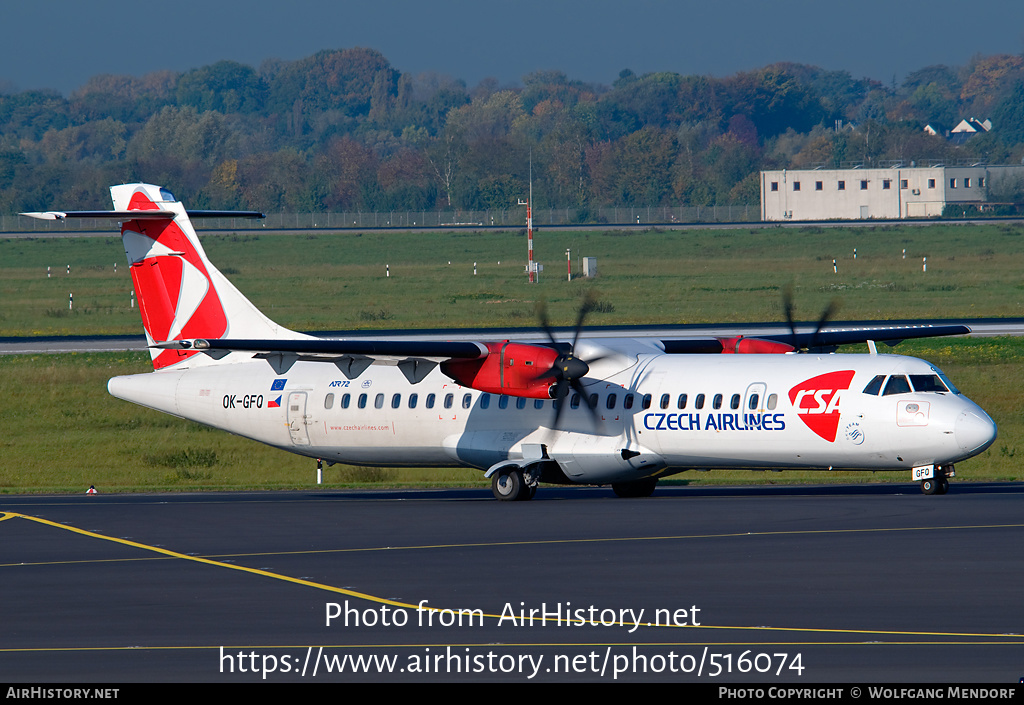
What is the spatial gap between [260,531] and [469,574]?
6.31 m

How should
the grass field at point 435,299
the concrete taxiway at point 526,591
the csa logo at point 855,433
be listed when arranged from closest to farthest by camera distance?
the concrete taxiway at point 526,591 → the csa logo at point 855,433 → the grass field at point 435,299

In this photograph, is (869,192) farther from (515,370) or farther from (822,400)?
(822,400)

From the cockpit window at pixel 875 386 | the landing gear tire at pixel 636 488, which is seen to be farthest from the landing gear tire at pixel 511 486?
the cockpit window at pixel 875 386

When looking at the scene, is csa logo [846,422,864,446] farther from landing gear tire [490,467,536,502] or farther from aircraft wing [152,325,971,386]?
landing gear tire [490,467,536,502]

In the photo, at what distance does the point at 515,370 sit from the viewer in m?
28.3

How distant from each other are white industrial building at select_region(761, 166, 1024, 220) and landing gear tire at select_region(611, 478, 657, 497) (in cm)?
13615

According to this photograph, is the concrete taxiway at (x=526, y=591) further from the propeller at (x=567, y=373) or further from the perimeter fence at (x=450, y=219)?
the perimeter fence at (x=450, y=219)

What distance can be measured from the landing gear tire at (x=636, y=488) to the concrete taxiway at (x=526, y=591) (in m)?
2.06

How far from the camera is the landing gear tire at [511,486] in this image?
1133 inches

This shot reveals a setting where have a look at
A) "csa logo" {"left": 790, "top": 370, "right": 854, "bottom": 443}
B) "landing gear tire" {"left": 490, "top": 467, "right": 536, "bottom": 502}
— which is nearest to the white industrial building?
"landing gear tire" {"left": 490, "top": 467, "right": 536, "bottom": 502}

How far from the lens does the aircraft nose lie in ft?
82.9

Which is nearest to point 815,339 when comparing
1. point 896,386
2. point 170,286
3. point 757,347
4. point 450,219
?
point 757,347

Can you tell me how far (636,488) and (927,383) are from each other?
254 inches

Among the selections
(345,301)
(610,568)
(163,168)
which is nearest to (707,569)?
(610,568)
